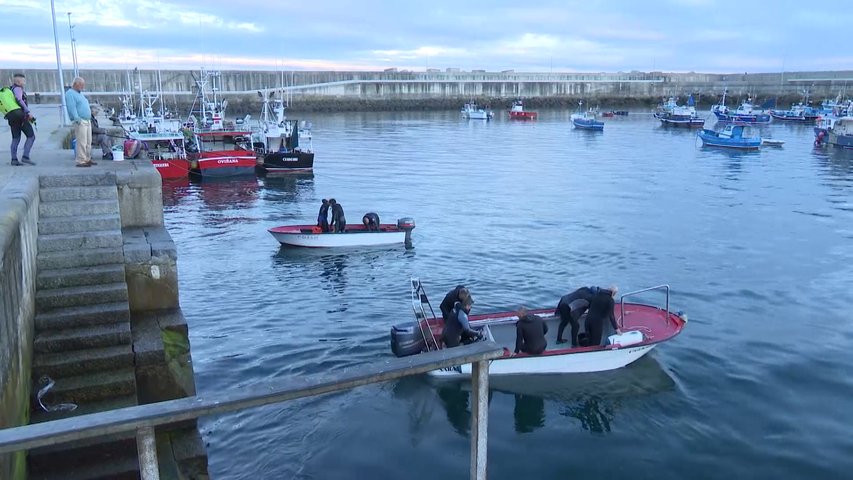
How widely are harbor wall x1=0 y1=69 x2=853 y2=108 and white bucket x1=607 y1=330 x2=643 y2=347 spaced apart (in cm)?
9150

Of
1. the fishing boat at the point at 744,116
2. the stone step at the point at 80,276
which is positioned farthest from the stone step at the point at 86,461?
the fishing boat at the point at 744,116

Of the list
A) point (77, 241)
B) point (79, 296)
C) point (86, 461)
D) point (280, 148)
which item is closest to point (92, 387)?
point (86, 461)

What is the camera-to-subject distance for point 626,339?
1250 centimetres

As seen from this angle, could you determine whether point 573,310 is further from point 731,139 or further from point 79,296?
point 731,139

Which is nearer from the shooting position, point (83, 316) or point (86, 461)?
point (86, 461)

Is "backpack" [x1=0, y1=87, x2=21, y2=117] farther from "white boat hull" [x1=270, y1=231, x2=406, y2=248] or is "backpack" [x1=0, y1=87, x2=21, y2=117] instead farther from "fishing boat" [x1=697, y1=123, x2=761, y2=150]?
"fishing boat" [x1=697, y1=123, x2=761, y2=150]

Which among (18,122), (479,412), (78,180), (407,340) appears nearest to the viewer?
(479,412)

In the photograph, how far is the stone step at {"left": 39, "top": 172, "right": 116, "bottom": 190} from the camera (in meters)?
9.35

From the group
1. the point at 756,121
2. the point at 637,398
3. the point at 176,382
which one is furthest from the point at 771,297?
the point at 756,121

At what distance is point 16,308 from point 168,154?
34.8 m

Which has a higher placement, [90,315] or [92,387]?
[90,315]

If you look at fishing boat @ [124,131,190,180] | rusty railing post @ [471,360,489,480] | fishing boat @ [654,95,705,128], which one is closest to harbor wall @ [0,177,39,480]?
rusty railing post @ [471,360,489,480]

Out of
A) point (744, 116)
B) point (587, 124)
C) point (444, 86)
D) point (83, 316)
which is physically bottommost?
point (83, 316)

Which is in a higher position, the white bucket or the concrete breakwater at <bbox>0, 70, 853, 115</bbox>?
the concrete breakwater at <bbox>0, 70, 853, 115</bbox>
